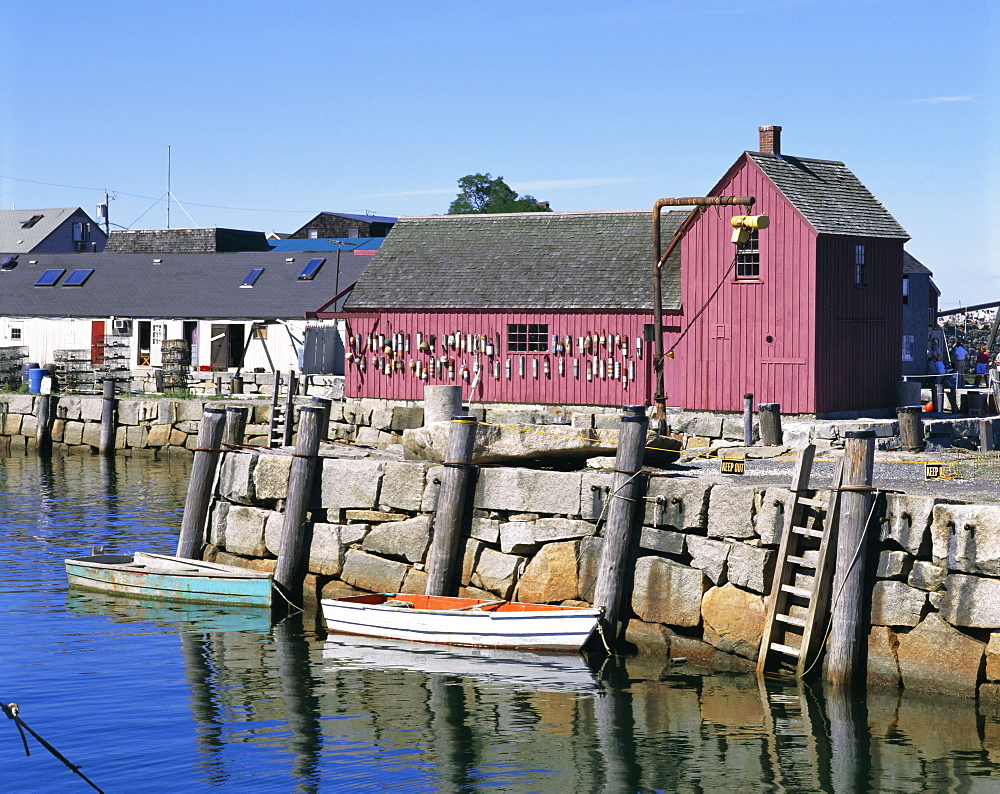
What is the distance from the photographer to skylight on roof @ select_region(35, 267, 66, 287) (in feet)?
175

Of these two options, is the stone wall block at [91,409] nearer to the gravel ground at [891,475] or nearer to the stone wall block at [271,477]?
the stone wall block at [271,477]

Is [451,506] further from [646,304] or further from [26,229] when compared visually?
[26,229]

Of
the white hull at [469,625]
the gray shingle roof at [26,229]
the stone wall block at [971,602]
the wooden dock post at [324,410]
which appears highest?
the gray shingle roof at [26,229]

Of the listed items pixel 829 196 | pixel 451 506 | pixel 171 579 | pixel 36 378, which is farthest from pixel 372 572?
pixel 36 378

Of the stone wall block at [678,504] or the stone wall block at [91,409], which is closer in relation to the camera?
the stone wall block at [678,504]

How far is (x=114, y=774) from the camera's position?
36.0 feet

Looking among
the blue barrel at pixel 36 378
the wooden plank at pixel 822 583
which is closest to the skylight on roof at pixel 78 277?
the blue barrel at pixel 36 378

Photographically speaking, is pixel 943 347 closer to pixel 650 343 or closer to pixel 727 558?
pixel 650 343

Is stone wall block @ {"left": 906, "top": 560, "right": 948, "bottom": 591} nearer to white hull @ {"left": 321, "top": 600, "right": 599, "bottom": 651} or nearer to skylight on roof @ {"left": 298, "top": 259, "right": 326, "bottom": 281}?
white hull @ {"left": 321, "top": 600, "right": 599, "bottom": 651}

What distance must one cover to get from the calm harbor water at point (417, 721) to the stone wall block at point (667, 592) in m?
0.54

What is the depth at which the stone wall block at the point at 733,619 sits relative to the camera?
13.7 metres

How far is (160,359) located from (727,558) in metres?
37.4

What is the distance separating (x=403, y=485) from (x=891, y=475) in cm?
646

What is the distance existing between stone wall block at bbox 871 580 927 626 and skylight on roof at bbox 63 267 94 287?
45.5 metres
